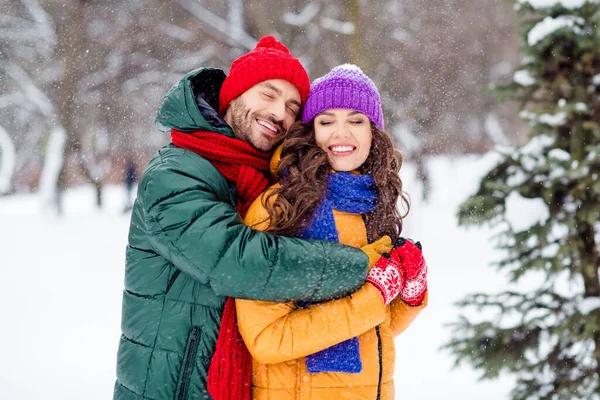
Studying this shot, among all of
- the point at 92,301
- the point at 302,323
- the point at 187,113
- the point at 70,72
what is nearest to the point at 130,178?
the point at 70,72

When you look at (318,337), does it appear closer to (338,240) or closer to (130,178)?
(338,240)

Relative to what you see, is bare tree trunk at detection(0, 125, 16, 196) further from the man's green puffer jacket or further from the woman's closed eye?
the woman's closed eye

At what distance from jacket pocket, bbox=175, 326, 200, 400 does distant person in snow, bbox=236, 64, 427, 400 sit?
197 millimetres

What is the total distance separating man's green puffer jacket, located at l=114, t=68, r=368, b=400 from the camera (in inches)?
82.2

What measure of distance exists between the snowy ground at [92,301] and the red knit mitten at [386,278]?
2.81m

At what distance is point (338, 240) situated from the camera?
239 centimetres

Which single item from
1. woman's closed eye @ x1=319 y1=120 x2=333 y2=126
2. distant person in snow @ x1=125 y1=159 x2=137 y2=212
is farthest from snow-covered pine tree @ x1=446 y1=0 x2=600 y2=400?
distant person in snow @ x1=125 y1=159 x2=137 y2=212

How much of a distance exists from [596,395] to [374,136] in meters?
3.44

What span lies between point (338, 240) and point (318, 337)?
433 millimetres

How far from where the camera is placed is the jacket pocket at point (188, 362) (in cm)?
225

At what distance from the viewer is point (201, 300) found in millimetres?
2273

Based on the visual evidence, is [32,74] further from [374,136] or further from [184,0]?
[374,136]

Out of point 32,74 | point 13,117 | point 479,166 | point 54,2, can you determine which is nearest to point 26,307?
point 479,166

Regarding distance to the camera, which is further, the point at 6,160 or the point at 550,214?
the point at 6,160
